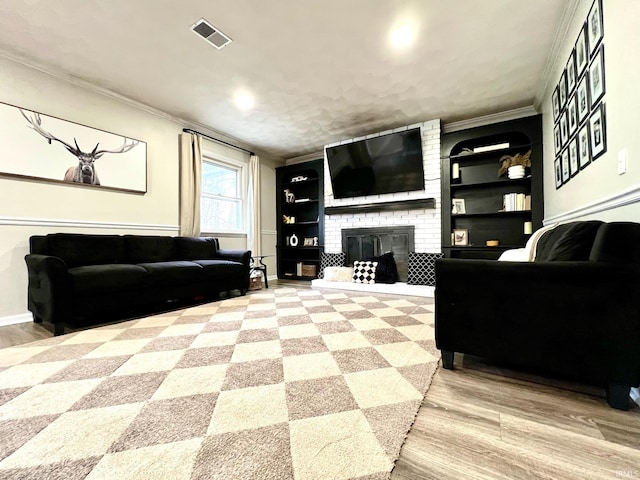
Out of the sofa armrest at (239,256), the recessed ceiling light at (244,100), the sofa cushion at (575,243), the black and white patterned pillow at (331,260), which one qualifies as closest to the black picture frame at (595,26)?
the sofa cushion at (575,243)

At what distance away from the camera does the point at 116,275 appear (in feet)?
7.64

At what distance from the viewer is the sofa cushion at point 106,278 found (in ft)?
6.92

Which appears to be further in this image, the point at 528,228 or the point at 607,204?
the point at 528,228

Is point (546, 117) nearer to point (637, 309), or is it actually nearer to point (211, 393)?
point (637, 309)

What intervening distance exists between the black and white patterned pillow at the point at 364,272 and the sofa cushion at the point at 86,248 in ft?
10.0

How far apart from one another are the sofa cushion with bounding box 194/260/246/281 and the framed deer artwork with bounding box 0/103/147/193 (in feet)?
4.25

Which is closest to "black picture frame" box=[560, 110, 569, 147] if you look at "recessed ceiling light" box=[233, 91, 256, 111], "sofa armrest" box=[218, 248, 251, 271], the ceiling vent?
the ceiling vent

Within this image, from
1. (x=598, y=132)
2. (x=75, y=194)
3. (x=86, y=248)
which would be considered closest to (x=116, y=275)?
(x=86, y=248)

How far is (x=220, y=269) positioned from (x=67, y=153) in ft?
6.43

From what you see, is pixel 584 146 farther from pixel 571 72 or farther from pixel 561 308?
pixel 561 308

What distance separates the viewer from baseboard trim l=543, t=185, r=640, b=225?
1.24 m

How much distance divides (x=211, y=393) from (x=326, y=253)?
3657 millimetres

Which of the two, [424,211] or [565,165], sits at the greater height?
[565,165]

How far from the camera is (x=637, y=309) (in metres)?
1.05
